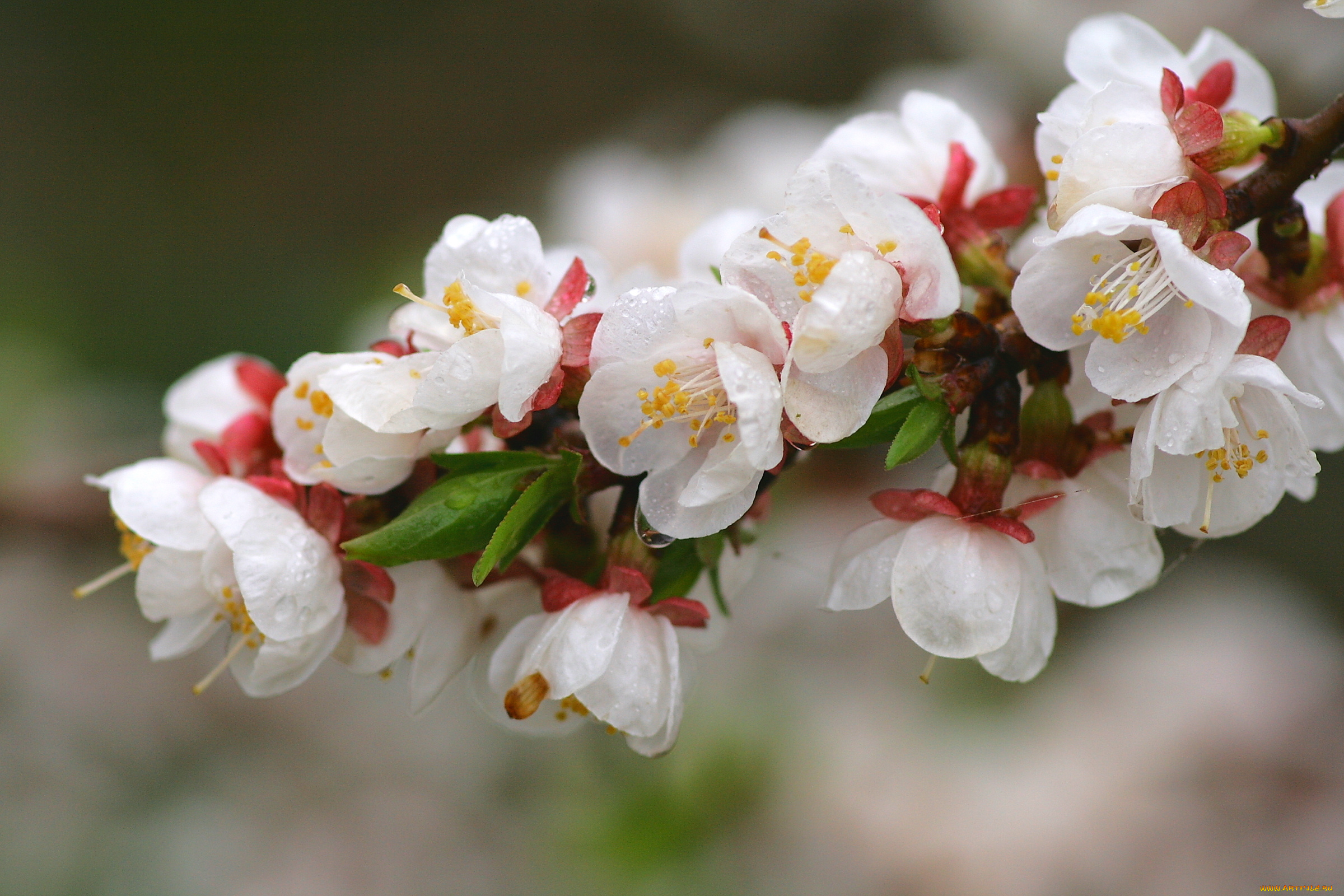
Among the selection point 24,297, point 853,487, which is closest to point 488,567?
point 853,487

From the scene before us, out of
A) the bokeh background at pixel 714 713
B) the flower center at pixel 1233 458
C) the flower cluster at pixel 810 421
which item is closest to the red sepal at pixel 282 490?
the flower cluster at pixel 810 421

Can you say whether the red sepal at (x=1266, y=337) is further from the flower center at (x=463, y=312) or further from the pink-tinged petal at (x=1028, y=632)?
the flower center at (x=463, y=312)

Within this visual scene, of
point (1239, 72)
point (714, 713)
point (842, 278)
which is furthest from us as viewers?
point (714, 713)

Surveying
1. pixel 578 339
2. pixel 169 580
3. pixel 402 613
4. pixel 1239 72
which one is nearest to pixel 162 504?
pixel 169 580

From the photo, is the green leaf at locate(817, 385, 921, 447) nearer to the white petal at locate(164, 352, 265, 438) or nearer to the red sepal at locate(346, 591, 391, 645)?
the red sepal at locate(346, 591, 391, 645)

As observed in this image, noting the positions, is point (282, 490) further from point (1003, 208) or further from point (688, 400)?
point (1003, 208)

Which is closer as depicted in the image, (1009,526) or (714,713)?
(1009,526)
